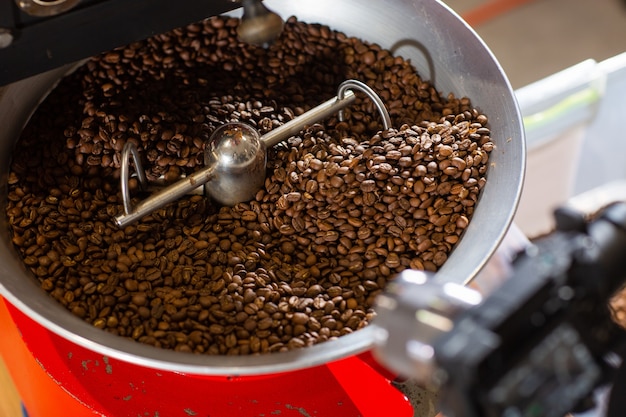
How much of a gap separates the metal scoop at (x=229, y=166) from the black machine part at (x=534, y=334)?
63 centimetres

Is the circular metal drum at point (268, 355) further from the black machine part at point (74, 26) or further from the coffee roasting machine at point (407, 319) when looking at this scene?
the black machine part at point (74, 26)

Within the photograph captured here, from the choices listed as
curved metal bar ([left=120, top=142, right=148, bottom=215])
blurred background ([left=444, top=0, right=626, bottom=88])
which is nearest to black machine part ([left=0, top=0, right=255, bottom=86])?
curved metal bar ([left=120, top=142, right=148, bottom=215])

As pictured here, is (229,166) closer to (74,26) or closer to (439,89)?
(74,26)

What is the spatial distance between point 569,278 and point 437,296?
0.10 metres

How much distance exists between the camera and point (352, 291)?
1126 millimetres

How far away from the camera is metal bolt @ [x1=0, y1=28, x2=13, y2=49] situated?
93 centimetres

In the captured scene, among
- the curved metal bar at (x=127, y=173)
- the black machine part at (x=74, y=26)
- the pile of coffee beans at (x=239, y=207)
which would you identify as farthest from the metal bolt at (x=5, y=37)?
the pile of coffee beans at (x=239, y=207)

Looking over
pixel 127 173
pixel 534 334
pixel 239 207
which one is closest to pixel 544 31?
pixel 239 207

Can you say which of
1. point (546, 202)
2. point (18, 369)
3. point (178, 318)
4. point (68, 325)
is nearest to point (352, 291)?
point (178, 318)

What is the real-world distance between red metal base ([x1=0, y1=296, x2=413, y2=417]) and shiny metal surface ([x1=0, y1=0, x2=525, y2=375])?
4.4 inches

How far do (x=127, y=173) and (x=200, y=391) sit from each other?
34 cm

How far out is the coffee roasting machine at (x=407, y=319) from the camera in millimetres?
518

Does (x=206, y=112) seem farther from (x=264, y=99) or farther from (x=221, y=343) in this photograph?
(x=221, y=343)

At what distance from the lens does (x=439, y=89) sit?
1354mm
